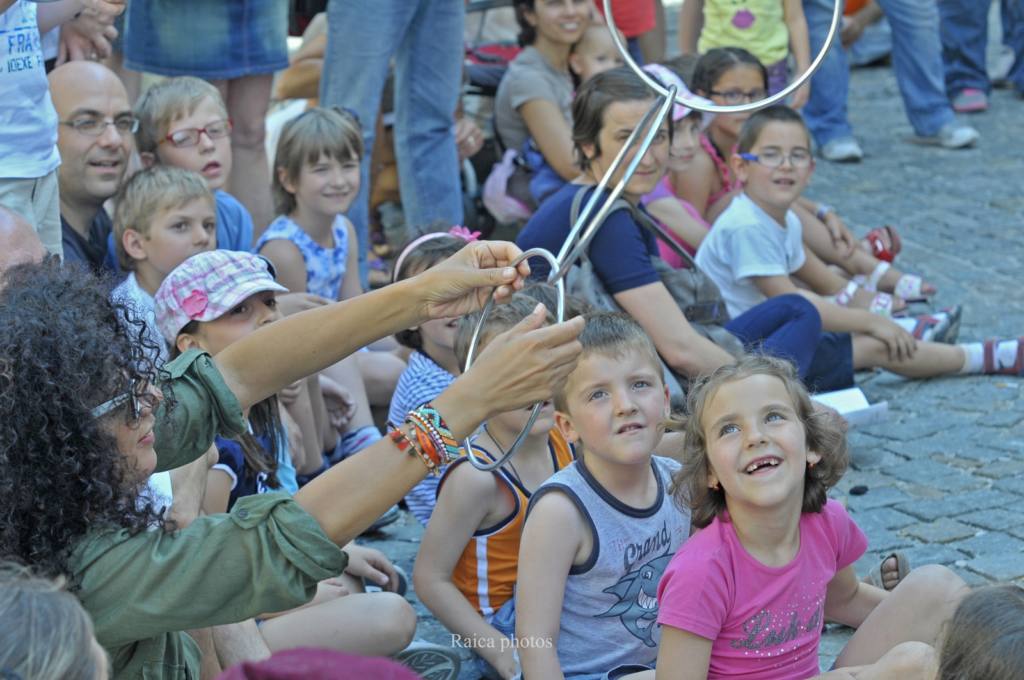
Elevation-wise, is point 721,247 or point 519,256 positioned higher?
point 519,256

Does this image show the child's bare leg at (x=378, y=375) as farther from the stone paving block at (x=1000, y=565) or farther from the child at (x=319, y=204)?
the stone paving block at (x=1000, y=565)

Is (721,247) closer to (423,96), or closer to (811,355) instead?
(811,355)

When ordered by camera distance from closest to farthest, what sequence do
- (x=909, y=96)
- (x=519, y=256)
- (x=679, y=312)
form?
(x=519, y=256) → (x=679, y=312) → (x=909, y=96)

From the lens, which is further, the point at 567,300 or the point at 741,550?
the point at 567,300

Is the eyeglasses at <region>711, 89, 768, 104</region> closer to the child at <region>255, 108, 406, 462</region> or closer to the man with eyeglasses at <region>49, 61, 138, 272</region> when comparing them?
the child at <region>255, 108, 406, 462</region>

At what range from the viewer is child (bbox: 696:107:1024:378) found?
4.75 metres

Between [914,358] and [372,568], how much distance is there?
2304 millimetres

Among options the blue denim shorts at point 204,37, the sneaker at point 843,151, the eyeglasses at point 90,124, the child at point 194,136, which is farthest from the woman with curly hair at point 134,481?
the sneaker at point 843,151

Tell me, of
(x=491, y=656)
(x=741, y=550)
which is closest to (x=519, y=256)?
(x=741, y=550)

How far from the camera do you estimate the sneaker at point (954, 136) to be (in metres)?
7.74

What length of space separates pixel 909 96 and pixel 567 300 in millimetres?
5116

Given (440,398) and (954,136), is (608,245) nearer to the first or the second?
(440,398)

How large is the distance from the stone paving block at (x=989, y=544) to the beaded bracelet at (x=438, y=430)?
6.12 ft

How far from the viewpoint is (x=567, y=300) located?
3.38 m
